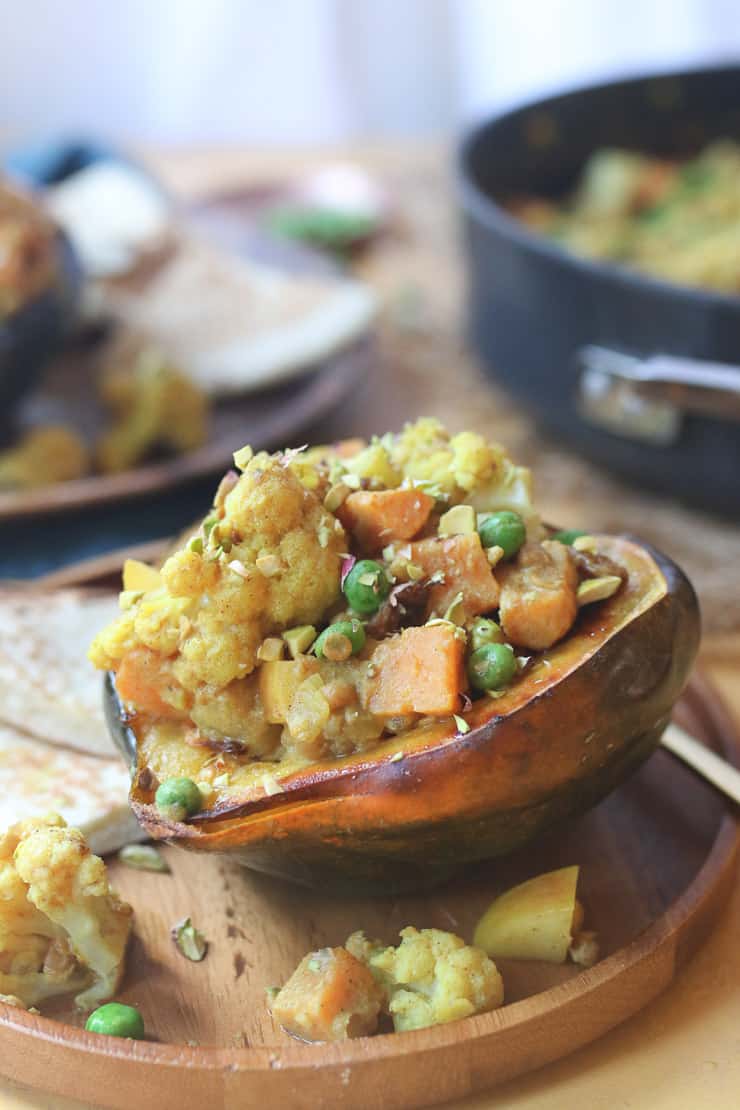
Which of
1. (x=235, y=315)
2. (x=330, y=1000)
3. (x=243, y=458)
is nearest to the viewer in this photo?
(x=330, y=1000)

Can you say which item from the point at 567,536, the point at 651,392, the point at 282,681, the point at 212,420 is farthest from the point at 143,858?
the point at 212,420

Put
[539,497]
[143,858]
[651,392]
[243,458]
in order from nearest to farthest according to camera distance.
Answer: [243,458] < [143,858] < [651,392] < [539,497]

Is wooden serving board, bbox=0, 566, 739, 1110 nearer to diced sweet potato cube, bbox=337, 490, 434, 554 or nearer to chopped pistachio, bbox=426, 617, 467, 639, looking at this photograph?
chopped pistachio, bbox=426, 617, 467, 639

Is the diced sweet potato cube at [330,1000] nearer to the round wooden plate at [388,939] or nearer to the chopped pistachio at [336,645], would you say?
the round wooden plate at [388,939]

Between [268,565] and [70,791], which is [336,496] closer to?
[268,565]

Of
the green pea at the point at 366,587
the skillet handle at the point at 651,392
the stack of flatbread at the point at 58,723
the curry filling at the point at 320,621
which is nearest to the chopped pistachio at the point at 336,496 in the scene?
the curry filling at the point at 320,621

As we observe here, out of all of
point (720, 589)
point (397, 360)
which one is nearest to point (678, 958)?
point (720, 589)

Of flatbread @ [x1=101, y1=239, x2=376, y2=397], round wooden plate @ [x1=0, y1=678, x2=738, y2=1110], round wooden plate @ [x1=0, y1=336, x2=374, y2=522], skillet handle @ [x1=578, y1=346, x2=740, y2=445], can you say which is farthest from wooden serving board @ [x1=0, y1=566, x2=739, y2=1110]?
flatbread @ [x1=101, y1=239, x2=376, y2=397]
